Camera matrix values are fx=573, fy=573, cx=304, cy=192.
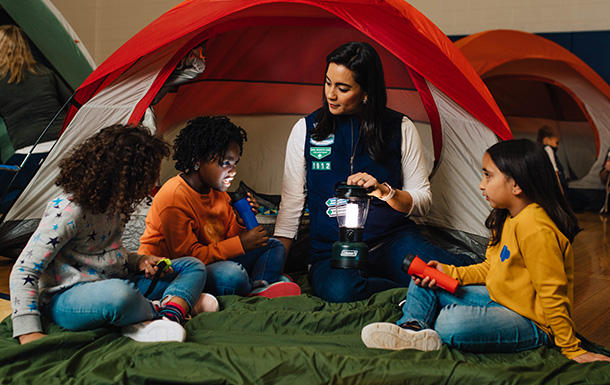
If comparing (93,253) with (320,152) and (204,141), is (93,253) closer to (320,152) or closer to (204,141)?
(204,141)

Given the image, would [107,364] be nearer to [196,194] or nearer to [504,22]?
[196,194]

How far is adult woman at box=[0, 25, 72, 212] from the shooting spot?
123 inches

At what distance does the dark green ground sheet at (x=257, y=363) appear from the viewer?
1.18m

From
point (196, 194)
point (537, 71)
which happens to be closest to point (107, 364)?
point (196, 194)

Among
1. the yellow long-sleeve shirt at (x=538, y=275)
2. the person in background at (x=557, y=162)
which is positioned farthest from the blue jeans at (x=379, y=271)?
the person in background at (x=557, y=162)

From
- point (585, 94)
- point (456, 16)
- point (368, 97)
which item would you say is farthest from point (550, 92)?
point (368, 97)

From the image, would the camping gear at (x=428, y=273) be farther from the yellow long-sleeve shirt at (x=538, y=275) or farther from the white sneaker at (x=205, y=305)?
the white sneaker at (x=205, y=305)

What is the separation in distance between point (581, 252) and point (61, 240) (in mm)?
2623

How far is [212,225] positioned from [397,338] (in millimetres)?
791

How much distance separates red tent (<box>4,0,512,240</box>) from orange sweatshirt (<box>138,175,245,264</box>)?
0.49 m

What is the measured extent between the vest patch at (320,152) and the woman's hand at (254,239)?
1.09 feet

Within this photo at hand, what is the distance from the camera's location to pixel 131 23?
6.00 m

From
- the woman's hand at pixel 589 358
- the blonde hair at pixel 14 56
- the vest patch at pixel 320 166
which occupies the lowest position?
the woman's hand at pixel 589 358

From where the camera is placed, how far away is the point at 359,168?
1940 mm
